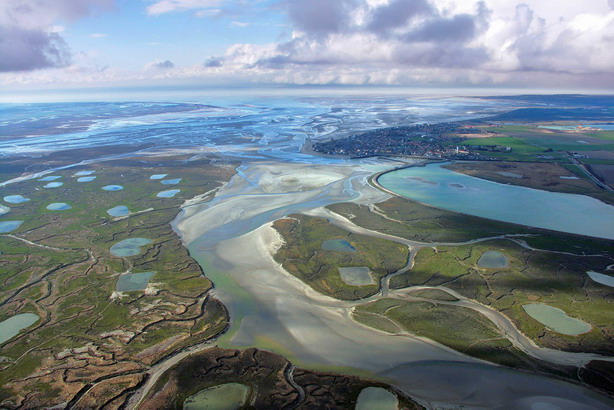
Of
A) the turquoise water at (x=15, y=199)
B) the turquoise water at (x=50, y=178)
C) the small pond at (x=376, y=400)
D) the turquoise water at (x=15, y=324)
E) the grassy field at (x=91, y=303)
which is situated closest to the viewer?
the small pond at (x=376, y=400)

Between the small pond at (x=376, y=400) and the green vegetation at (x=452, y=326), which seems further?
the green vegetation at (x=452, y=326)

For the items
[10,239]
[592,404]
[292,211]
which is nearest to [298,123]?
[292,211]

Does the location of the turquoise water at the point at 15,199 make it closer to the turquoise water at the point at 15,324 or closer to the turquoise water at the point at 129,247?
the turquoise water at the point at 129,247

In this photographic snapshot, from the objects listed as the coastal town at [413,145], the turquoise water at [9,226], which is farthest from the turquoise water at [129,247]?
the coastal town at [413,145]

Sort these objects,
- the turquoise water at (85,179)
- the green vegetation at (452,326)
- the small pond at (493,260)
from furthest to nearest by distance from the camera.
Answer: the turquoise water at (85,179) < the small pond at (493,260) < the green vegetation at (452,326)

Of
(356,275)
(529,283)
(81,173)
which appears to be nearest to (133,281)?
(356,275)

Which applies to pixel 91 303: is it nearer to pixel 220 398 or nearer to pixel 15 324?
pixel 15 324
